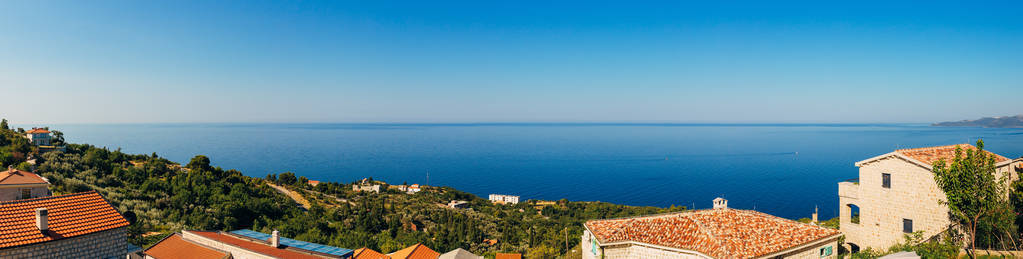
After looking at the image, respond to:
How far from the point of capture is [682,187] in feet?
227

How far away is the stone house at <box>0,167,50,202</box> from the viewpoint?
1725 cm

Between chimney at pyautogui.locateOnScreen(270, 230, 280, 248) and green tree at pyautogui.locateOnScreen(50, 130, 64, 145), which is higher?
green tree at pyautogui.locateOnScreen(50, 130, 64, 145)

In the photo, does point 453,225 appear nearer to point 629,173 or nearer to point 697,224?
point 697,224

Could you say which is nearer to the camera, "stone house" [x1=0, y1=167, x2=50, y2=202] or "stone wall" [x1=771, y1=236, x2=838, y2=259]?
"stone wall" [x1=771, y1=236, x2=838, y2=259]

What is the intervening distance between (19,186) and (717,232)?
25911 mm

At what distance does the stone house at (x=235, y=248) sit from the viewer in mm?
12250

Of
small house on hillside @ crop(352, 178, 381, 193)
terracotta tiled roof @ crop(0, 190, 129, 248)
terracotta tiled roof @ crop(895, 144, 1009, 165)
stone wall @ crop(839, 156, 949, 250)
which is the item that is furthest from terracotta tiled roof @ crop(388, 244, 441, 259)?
small house on hillside @ crop(352, 178, 381, 193)

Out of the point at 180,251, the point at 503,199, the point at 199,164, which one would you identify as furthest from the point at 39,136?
the point at 503,199

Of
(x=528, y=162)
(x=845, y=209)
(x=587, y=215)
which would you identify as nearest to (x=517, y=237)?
(x=587, y=215)

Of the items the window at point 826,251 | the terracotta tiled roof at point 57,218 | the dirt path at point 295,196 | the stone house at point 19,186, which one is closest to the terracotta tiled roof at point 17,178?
the stone house at point 19,186

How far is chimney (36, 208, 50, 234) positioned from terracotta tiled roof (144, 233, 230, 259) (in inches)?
104

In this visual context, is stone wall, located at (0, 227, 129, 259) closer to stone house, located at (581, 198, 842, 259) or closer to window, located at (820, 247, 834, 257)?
stone house, located at (581, 198, 842, 259)

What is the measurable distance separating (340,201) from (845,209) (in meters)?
37.5

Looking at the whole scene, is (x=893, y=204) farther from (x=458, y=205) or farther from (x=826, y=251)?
(x=458, y=205)
